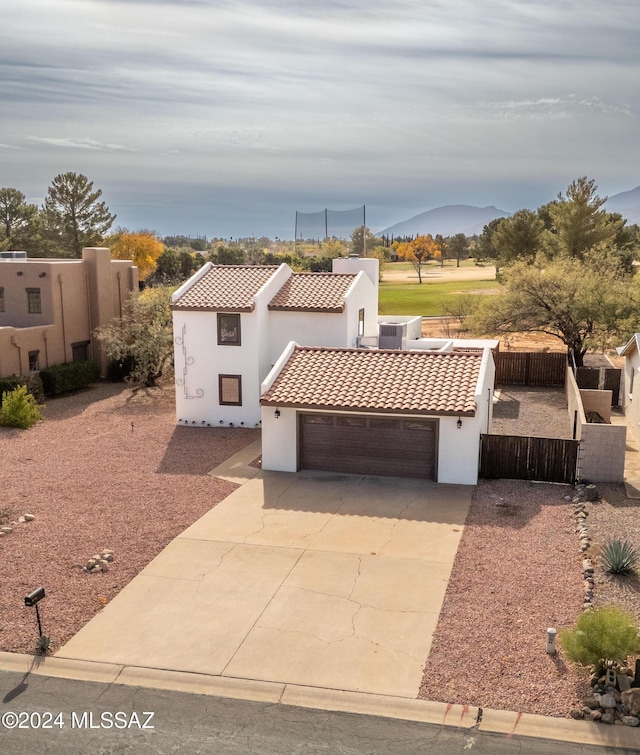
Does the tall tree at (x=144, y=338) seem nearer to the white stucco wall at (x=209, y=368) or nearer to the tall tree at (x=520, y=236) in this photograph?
the white stucco wall at (x=209, y=368)

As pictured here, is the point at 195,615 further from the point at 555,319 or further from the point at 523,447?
the point at 555,319

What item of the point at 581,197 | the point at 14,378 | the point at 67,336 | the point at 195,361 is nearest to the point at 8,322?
the point at 67,336

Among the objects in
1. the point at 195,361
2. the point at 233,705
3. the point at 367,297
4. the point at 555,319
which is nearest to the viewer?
the point at 233,705

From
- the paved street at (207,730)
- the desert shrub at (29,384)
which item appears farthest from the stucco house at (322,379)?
the paved street at (207,730)

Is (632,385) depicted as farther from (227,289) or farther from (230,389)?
(227,289)

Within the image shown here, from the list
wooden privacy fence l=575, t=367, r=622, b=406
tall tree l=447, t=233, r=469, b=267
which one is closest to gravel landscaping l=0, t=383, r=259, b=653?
wooden privacy fence l=575, t=367, r=622, b=406

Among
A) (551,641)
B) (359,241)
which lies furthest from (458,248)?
(551,641)

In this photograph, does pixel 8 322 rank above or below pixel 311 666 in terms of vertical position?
above

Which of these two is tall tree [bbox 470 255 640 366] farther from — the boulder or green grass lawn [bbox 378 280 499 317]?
the boulder
